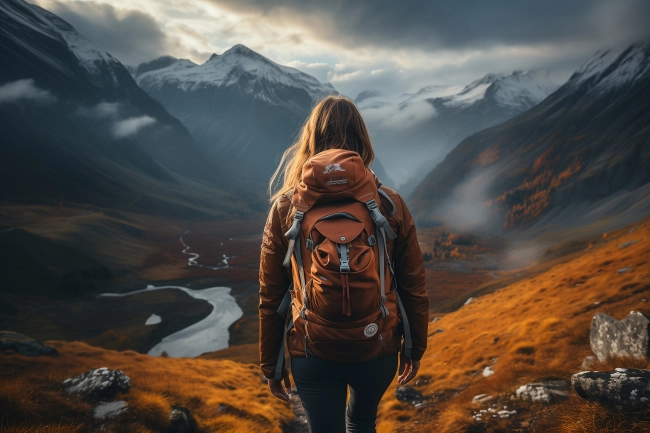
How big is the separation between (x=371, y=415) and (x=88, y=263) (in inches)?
4787

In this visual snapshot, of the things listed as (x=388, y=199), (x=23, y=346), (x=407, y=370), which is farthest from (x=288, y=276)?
(x=23, y=346)

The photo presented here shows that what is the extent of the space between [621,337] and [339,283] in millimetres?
7795

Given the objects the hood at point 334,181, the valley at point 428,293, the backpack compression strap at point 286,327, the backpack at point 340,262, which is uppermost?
the hood at point 334,181

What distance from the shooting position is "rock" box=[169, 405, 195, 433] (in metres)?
7.27

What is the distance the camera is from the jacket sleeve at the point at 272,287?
3.49 metres

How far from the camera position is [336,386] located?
3.25 m

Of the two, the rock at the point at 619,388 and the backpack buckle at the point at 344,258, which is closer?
the backpack buckle at the point at 344,258

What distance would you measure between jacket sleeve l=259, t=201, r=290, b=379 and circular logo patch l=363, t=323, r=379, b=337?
1043 millimetres

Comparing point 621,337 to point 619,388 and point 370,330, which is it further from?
point 370,330

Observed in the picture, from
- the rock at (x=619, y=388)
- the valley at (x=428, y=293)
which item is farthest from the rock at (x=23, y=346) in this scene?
the rock at (x=619, y=388)

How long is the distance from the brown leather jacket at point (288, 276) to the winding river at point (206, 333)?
6131cm

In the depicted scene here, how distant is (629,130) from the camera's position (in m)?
124

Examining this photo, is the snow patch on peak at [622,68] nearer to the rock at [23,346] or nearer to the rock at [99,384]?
the rock at [99,384]

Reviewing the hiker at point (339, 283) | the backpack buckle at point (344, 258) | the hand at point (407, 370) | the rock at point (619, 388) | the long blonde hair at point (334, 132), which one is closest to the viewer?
the backpack buckle at point (344, 258)
